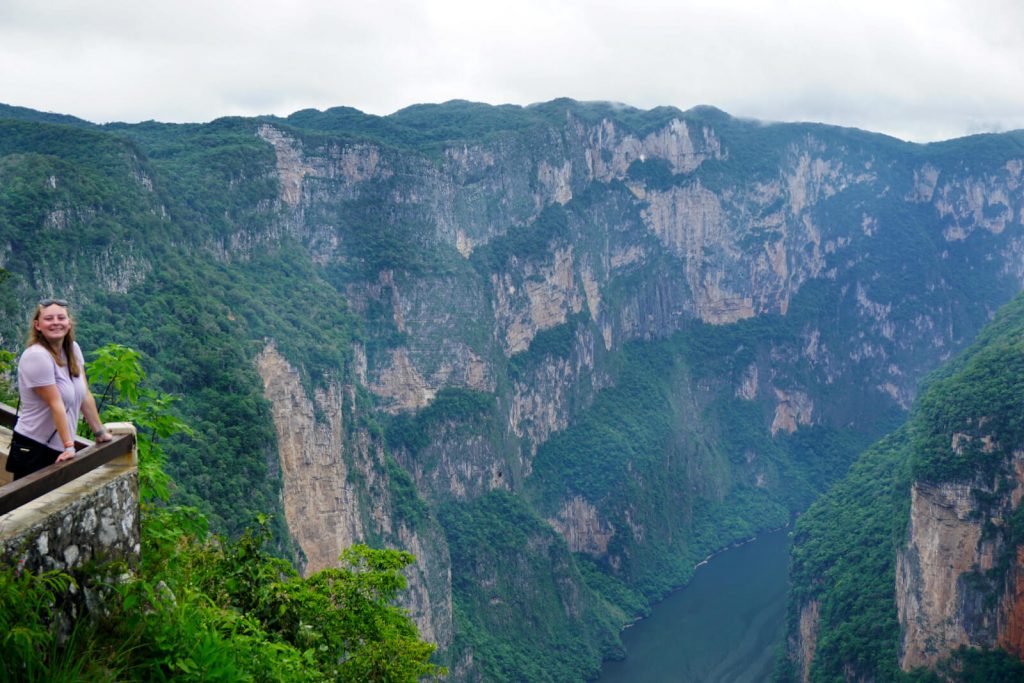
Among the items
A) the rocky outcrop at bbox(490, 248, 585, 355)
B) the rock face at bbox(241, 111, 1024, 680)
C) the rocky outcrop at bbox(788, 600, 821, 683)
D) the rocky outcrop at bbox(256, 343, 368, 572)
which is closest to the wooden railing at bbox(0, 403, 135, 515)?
the rocky outcrop at bbox(256, 343, 368, 572)

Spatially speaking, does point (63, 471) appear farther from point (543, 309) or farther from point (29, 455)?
point (543, 309)

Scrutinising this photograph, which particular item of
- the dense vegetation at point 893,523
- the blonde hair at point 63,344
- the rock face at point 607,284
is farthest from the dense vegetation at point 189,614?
the dense vegetation at point 893,523

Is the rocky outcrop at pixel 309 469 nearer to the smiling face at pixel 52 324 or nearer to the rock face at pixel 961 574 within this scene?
the rock face at pixel 961 574

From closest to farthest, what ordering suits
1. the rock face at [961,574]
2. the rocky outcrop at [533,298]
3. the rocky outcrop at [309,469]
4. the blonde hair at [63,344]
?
the blonde hair at [63,344]
the rock face at [961,574]
the rocky outcrop at [309,469]
the rocky outcrop at [533,298]

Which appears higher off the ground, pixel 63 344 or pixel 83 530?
pixel 63 344

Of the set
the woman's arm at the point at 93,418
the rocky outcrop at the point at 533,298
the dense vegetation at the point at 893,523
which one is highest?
the woman's arm at the point at 93,418

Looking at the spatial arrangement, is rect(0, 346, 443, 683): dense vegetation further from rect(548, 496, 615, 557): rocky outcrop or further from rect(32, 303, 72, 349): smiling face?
rect(548, 496, 615, 557): rocky outcrop

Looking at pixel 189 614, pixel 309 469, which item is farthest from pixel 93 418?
pixel 309 469
